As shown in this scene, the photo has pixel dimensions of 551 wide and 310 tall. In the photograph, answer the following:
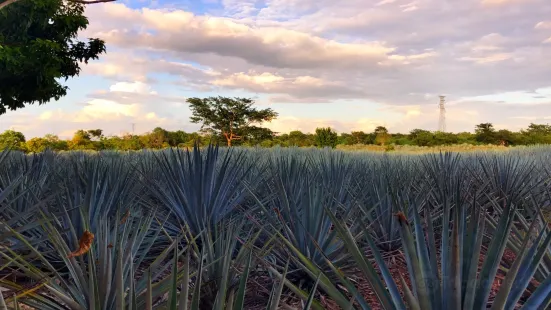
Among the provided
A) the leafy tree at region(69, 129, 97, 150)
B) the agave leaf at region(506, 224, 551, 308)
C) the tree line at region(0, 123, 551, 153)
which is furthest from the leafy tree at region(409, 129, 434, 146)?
the agave leaf at region(506, 224, 551, 308)

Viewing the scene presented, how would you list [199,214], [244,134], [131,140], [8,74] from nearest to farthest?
[199,214]
[8,74]
[131,140]
[244,134]

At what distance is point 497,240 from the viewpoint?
1370 millimetres

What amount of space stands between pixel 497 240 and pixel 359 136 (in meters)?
47.1

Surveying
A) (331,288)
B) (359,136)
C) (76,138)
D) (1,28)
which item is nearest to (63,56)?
(1,28)

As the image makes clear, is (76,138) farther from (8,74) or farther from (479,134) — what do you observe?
(479,134)

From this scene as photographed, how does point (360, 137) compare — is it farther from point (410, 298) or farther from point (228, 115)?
point (410, 298)

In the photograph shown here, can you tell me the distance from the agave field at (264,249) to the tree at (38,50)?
10.5m

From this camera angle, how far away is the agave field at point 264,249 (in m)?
1.32

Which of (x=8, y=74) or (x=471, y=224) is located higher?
(x=8, y=74)

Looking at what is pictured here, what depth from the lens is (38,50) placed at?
564 inches

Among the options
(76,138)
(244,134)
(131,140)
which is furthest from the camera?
(244,134)

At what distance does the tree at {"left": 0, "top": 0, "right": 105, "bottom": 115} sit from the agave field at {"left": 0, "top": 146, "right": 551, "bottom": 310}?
1052cm

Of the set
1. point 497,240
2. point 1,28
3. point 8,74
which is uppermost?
point 1,28

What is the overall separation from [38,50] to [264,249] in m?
14.2
